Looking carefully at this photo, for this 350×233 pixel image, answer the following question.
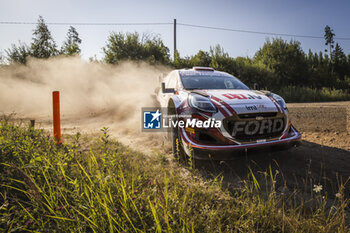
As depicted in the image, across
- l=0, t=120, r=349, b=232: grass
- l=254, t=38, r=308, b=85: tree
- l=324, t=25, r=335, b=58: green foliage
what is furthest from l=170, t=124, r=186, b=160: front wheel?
l=324, t=25, r=335, b=58: green foliage

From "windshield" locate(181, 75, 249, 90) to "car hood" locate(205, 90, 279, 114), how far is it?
25.2 inches

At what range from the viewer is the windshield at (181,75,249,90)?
354cm

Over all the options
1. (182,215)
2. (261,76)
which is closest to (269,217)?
(182,215)

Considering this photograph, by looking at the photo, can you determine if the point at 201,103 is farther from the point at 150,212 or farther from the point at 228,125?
the point at 150,212

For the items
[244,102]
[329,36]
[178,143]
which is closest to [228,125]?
[244,102]

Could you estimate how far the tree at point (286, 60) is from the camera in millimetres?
18531

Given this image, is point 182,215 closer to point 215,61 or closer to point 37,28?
point 215,61

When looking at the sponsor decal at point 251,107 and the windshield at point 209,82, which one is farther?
the windshield at point 209,82

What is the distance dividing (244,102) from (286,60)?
20.2 metres

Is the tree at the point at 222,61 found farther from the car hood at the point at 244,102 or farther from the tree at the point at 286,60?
the car hood at the point at 244,102

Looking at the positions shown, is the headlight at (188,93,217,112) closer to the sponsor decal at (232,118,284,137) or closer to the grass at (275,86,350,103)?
the sponsor decal at (232,118,284,137)

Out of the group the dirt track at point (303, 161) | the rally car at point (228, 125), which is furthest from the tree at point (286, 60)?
the rally car at point (228, 125)

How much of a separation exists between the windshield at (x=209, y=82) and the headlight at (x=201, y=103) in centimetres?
67

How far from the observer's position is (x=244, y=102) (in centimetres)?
264
